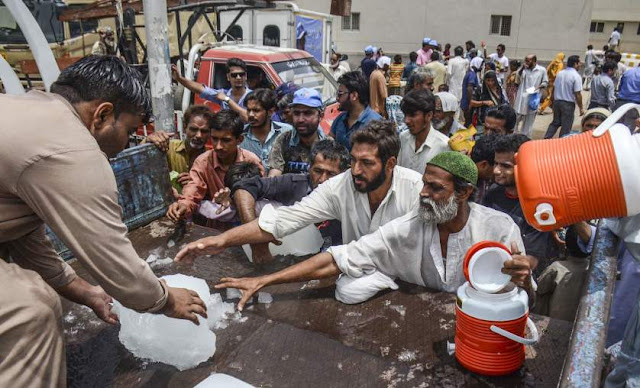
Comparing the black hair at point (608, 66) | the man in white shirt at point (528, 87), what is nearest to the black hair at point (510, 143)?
the man in white shirt at point (528, 87)

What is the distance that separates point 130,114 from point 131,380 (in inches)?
38.7

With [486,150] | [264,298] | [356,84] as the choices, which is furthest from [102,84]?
[356,84]

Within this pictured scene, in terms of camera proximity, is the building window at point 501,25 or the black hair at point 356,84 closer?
the black hair at point 356,84

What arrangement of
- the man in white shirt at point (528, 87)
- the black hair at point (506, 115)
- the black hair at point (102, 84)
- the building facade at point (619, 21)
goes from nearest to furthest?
1. the black hair at point (102, 84)
2. the black hair at point (506, 115)
3. the man in white shirt at point (528, 87)
4. the building facade at point (619, 21)

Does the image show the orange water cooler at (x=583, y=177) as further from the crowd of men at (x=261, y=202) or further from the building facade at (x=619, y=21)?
the building facade at (x=619, y=21)

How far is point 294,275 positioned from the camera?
2.36 metres

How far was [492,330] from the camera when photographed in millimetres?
1639

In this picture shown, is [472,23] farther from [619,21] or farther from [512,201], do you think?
[512,201]

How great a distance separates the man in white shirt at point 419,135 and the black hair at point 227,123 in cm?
143

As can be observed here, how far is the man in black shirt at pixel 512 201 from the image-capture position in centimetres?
282

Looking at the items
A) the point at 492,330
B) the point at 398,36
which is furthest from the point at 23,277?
the point at 398,36

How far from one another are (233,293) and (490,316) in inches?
48.6

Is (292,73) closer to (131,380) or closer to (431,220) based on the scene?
(431,220)

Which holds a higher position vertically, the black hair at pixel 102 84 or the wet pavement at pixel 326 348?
the black hair at pixel 102 84
